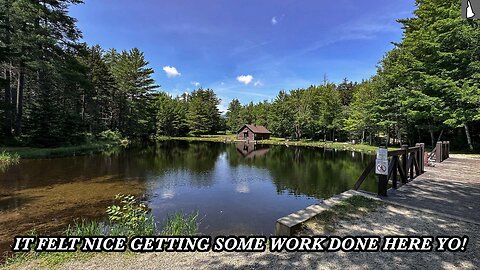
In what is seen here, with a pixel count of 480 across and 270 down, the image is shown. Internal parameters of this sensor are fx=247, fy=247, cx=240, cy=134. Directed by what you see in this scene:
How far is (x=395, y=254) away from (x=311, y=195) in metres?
7.13

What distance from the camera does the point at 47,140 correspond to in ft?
71.7

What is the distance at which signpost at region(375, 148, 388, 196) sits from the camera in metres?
6.36

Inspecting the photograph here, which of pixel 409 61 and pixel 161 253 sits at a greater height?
pixel 409 61

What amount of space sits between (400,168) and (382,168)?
→ 1957 mm

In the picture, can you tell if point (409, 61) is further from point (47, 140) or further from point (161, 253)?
point (47, 140)

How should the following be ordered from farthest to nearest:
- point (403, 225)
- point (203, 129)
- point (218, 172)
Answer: point (203, 129)
point (218, 172)
point (403, 225)

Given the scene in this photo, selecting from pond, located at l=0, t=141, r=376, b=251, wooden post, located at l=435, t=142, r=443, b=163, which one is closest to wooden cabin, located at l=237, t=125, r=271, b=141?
pond, located at l=0, t=141, r=376, b=251

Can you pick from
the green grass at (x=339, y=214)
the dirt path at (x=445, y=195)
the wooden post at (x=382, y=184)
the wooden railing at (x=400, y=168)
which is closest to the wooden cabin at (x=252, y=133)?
the wooden railing at (x=400, y=168)

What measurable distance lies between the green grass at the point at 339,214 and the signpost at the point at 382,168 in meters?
0.60

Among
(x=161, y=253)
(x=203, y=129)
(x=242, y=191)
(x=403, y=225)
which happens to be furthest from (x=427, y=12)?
(x=203, y=129)

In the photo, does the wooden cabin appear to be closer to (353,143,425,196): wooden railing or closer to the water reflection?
the water reflection

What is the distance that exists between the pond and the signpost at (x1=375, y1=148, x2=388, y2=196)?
3137 mm

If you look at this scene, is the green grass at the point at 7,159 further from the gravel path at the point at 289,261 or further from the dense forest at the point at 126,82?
the gravel path at the point at 289,261

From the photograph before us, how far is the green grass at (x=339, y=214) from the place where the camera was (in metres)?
4.49
